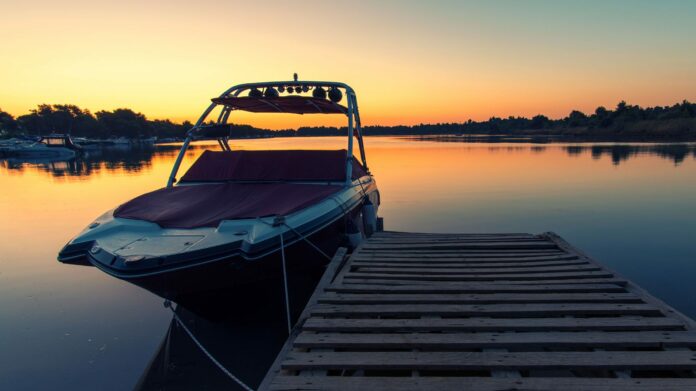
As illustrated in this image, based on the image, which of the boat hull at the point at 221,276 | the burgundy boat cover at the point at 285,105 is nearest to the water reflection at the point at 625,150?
the burgundy boat cover at the point at 285,105

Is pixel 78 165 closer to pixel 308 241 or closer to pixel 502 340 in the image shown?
pixel 308 241

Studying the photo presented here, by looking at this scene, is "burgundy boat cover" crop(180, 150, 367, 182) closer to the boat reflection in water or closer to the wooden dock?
the boat reflection in water

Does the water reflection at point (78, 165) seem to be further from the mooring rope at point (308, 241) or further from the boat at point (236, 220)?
the mooring rope at point (308, 241)

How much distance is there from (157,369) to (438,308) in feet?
11.7

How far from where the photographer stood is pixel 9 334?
5586mm

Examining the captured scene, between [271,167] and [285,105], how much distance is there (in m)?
2.09

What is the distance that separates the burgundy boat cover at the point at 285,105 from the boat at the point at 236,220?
0.13 ft

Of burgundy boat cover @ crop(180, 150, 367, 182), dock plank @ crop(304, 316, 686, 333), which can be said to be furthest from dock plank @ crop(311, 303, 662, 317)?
burgundy boat cover @ crop(180, 150, 367, 182)

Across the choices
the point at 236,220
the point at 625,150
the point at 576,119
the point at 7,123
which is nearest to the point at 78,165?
the point at 236,220

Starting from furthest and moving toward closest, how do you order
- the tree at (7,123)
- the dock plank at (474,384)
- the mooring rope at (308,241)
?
the tree at (7,123), the mooring rope at (308,241), the dock plank at (474,384)

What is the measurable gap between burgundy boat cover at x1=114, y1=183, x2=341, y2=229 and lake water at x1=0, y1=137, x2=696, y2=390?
116cm

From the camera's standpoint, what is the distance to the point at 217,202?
5910mm

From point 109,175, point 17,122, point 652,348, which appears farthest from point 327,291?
point 17,122

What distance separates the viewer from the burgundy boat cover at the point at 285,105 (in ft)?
24.0
